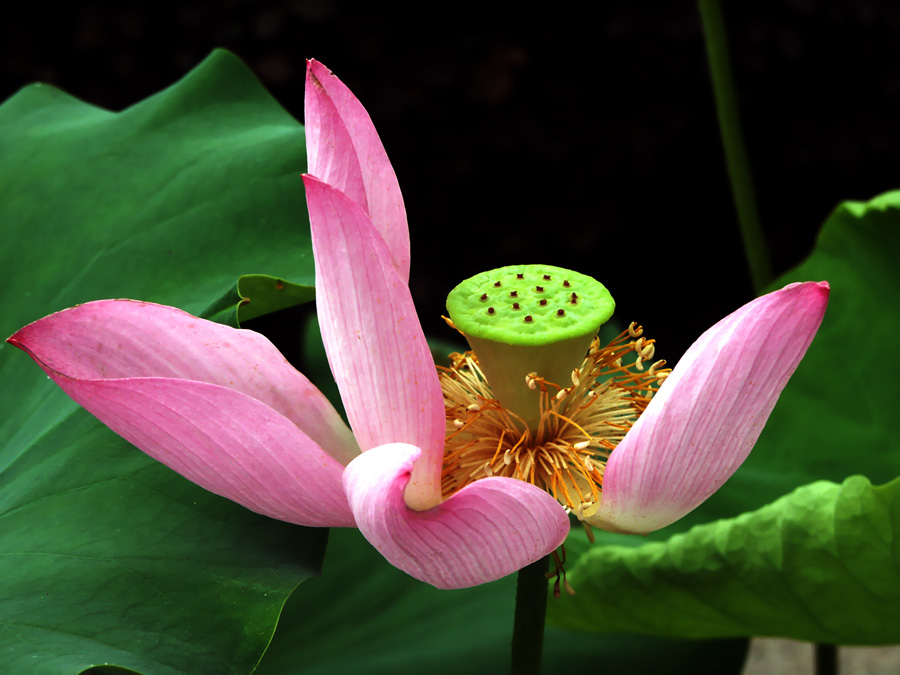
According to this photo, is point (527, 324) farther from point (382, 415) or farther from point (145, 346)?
point (145, 346)

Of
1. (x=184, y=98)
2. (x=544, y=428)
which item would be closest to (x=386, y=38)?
(x=184, y=98)

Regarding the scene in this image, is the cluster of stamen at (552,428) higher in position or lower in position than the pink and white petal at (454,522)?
lower

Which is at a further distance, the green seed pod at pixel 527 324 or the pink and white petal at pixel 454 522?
the green seed pod at pixel 527 324

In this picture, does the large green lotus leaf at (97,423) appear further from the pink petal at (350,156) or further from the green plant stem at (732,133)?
the green plant stem at (732,133)

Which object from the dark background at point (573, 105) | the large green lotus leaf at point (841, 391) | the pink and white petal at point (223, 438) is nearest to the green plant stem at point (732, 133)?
the large green lotus leaf at point (841, 391)

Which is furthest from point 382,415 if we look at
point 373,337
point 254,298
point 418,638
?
point 418,638

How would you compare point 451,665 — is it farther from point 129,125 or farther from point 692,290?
point 692,290

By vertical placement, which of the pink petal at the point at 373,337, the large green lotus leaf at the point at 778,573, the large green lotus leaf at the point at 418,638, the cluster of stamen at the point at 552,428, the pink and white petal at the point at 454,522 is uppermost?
the pink petal at the point at 373,337
